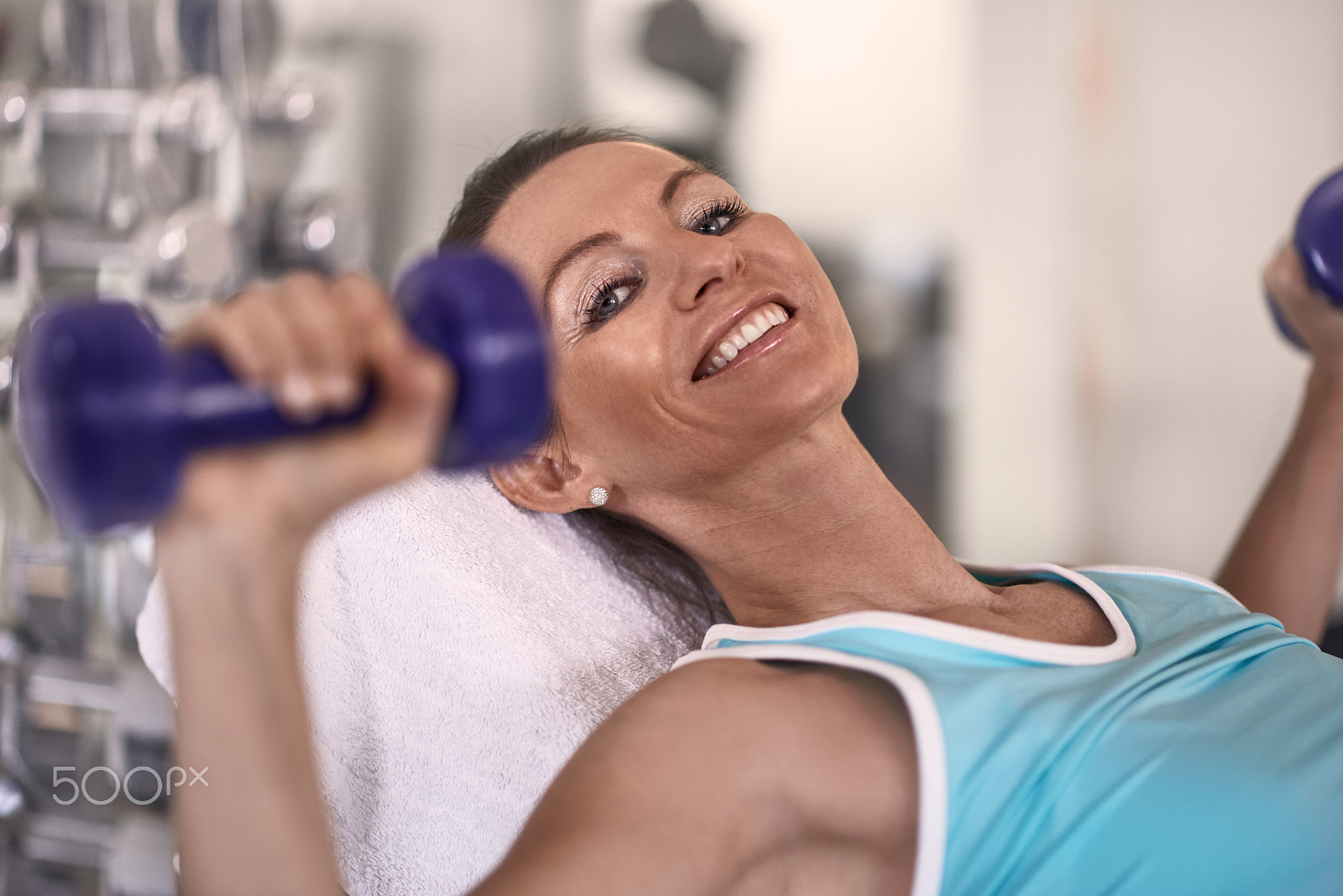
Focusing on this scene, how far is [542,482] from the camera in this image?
107 centimetres

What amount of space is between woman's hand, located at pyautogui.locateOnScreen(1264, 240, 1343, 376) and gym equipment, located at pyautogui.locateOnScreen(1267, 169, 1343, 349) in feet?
0.08

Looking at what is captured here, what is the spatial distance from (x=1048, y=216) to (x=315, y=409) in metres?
2.27

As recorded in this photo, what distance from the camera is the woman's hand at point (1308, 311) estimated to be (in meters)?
1.17

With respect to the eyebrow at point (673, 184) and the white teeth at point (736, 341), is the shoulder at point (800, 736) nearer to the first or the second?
the white teeth at point (736, 341)

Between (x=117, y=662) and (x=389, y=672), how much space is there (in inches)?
19.4

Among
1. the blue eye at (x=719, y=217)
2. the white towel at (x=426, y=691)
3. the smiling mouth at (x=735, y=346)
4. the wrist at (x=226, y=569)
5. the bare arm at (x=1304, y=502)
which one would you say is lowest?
the white towel at (x=426, y=691)

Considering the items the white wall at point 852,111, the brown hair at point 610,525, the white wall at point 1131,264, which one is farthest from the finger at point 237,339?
the white wall at point 1131,264

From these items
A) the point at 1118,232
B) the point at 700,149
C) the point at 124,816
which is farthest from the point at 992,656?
the point at 1118,232

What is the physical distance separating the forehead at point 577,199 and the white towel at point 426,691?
0.96ft

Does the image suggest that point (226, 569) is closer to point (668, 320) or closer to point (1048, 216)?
point (668, 320)

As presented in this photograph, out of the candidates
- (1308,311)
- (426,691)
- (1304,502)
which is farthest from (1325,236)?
(426,691)

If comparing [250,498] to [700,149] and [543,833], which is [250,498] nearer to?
[543,833]

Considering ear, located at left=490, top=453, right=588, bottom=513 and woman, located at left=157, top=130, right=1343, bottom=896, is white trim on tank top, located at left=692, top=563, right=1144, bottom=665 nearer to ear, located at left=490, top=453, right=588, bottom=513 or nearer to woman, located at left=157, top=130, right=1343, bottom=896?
woman, located at left=157, top=130, right=1343, bottom=896

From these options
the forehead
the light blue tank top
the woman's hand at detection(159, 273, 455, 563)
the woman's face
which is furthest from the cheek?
the woman's hand at detection(159, 273, 455, 563)
